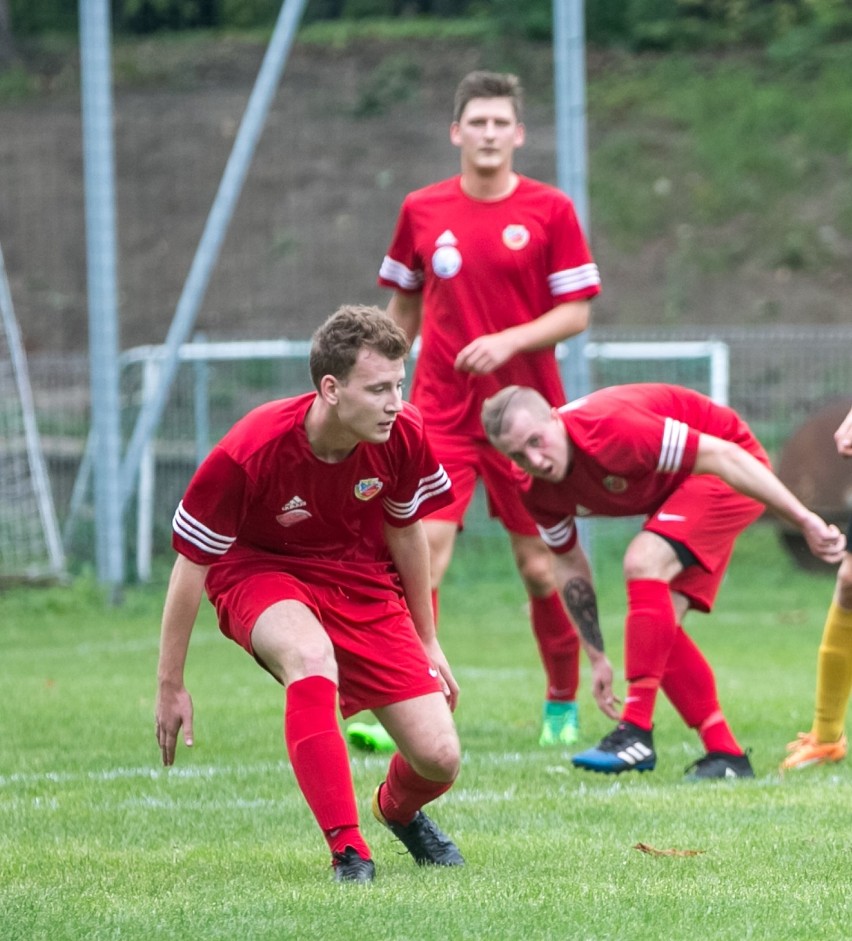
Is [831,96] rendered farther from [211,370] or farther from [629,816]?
[629,816]

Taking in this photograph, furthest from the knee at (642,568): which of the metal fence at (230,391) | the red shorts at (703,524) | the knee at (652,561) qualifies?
the metal fence at (230,391)

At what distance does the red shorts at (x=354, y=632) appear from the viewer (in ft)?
14.8

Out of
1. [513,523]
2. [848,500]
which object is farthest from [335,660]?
[848,500]

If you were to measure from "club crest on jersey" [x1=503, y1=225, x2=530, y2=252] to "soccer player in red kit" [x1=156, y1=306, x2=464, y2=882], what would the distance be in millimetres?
2239

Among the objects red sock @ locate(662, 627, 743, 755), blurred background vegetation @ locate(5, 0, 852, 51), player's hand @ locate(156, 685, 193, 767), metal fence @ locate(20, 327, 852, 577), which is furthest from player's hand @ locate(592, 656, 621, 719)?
blurred background vegetation @ locate(5, 0, 852, 51)

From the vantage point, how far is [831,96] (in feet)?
84.5

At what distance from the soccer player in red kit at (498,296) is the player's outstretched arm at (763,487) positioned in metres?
1.16

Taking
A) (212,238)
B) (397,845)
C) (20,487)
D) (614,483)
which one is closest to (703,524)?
(614,483)

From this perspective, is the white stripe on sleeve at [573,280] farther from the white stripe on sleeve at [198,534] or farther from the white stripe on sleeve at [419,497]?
the white stripe on sleeve at [198,534]

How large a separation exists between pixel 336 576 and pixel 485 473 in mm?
2299

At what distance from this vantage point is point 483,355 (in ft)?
21.1

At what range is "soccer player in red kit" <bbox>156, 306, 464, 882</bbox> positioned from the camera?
4.32 metres

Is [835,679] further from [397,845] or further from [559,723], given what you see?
[397,845]

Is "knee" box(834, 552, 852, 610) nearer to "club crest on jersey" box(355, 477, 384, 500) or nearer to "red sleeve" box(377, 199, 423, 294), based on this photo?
"red sleeve" box(377, 199, 423, 294)
